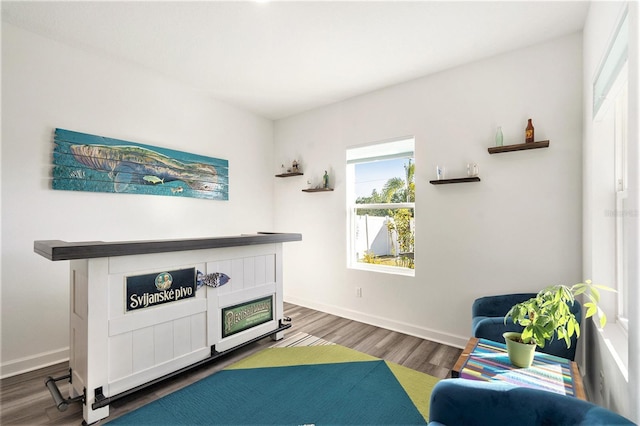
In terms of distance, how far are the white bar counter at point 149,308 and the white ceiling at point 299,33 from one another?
1.75 metres

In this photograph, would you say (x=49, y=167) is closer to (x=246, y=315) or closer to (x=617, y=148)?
(x=246, y=315)

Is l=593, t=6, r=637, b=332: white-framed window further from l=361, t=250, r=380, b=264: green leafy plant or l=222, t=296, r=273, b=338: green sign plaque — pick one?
l=222, t=296, r=273, b=338: green sign plaque

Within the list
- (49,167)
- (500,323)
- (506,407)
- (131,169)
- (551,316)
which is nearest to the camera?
(506,407)

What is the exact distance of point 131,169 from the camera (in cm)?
319

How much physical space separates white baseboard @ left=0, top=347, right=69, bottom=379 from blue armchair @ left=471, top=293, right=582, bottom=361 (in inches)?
138

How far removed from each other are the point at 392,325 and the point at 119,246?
2.85 meters

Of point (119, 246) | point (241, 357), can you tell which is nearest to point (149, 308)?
point (119, 246)

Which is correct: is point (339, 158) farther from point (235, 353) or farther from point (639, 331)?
point (639, 331)

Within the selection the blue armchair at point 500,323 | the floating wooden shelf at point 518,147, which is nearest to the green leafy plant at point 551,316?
the blue armchair at point 500,323

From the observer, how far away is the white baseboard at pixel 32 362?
8.12 feet

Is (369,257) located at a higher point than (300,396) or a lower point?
higher

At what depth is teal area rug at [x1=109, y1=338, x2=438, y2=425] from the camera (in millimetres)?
1937

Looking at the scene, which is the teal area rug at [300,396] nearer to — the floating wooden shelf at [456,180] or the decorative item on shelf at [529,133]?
the floating wooden shelf at [456,180]

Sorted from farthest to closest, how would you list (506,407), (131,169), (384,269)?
1. (384,269)
2. (131,169)
3. (506,407)
